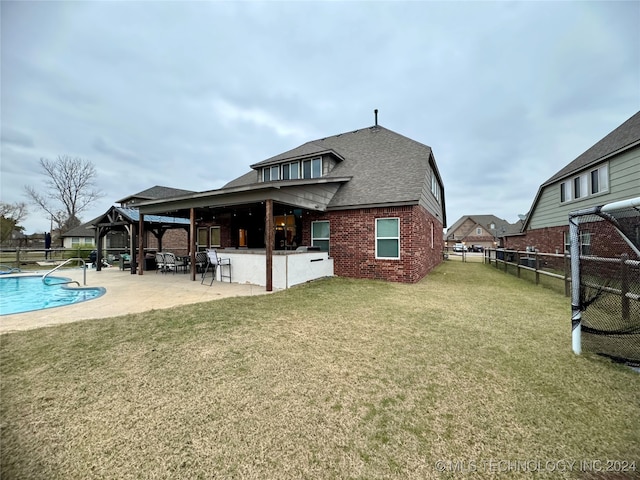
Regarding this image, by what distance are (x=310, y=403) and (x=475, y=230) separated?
2546 inches

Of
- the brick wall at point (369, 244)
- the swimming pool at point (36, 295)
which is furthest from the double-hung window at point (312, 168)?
the swimming pool at point (36, 295)

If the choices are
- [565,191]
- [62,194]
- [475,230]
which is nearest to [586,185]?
[565,191]

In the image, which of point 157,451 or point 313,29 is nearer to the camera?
point 157,451

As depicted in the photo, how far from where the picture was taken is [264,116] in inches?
882

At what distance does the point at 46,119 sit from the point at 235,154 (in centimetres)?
1582

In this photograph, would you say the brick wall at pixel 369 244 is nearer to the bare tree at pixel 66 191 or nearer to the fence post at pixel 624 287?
the fence post at pixel 624 287

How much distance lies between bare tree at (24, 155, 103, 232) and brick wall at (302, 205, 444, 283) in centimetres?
3816

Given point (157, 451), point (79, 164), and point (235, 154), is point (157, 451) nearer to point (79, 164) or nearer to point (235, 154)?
point (235, 154)

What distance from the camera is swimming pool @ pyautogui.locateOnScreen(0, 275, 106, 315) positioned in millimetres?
6505

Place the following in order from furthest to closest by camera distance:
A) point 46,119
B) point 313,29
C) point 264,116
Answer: point 264,116 < point 46,119 < point 313,29

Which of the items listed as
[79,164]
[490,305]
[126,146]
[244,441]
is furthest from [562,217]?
[79,164]

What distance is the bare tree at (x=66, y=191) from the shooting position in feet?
106

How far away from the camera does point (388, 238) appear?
9898 millimetres

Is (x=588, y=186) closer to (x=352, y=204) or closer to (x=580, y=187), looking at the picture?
(x=580, y=187)
